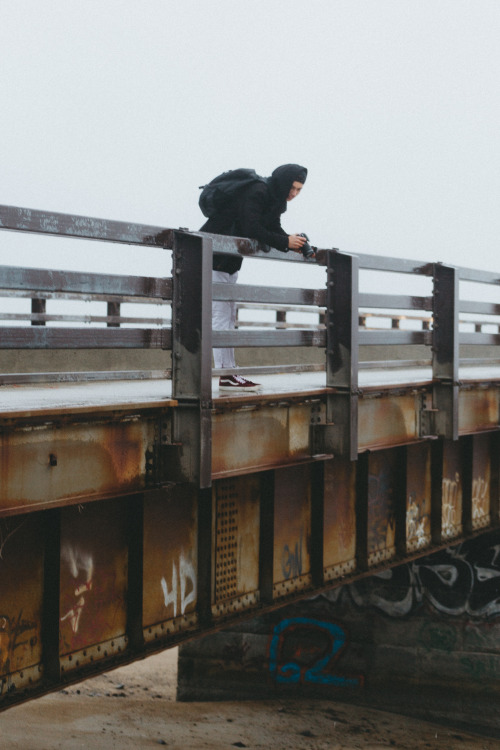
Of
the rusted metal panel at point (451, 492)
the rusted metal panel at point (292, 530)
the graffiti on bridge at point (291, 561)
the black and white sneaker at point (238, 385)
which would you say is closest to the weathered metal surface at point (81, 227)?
the black and white sneaker at point (238, 385)

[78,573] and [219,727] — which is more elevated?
[78,573]

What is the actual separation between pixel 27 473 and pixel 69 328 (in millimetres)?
903

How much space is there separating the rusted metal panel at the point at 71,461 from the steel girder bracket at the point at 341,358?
83.7 inches

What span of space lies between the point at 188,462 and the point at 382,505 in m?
3.89

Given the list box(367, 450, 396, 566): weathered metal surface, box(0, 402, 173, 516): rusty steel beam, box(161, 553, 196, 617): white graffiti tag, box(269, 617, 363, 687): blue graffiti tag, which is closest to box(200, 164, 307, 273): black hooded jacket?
box(0, 402, 173, 516): rusty steel beam

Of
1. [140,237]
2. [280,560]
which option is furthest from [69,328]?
[280,560]

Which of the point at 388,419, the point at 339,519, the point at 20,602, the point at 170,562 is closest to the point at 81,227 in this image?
the point at 20,602

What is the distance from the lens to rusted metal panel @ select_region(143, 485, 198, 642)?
6.07 m

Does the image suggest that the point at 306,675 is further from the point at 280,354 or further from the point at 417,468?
the point at 417,468

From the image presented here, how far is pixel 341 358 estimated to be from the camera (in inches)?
282

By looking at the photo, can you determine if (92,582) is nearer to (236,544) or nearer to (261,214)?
(236,544)

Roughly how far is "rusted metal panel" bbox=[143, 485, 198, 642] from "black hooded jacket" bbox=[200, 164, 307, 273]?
78.7 inches

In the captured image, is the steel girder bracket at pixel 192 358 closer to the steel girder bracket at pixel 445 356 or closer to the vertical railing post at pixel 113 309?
the steel girder bracket at pixel 445 356

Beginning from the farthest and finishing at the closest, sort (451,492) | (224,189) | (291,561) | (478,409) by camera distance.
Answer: (451,492)
(478,409)
(291,561)
(224,189)
